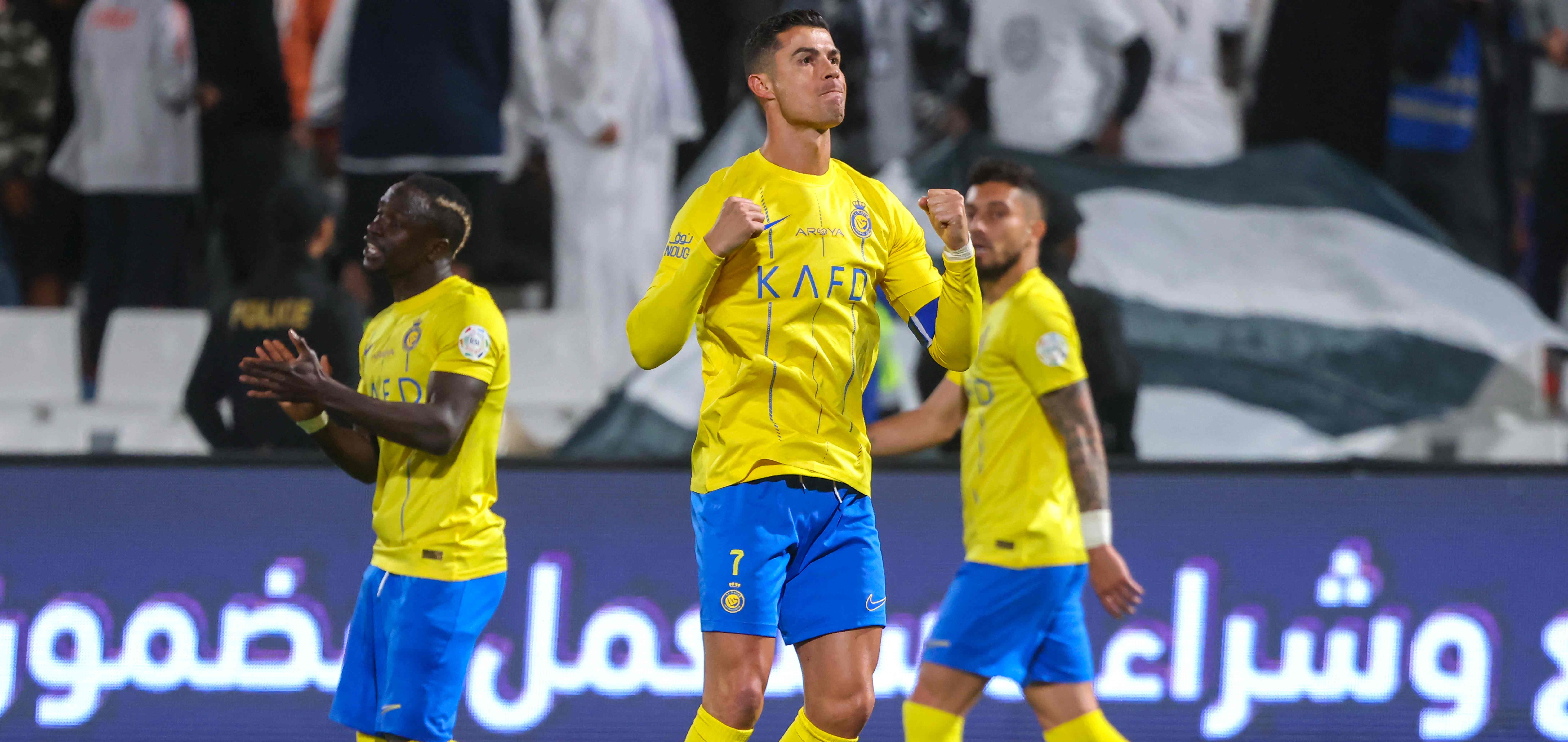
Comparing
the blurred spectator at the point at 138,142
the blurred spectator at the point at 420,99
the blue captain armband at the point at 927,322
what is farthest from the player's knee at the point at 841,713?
the blurred spectator at the point at 138,142

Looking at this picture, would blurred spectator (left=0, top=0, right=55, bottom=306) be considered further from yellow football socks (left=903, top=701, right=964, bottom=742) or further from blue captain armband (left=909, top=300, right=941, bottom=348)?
blue captain armband (left=909, top=300, right=941, bottom=348)

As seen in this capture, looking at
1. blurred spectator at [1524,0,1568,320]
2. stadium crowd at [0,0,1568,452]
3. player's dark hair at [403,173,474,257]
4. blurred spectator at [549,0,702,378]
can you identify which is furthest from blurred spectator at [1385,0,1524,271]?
player's dark hair at [403,173,474,257]

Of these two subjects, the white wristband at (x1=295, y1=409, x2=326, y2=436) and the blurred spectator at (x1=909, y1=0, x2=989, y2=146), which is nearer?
the white wristband at (x1=295, y1=409, x2=326, y2=436)

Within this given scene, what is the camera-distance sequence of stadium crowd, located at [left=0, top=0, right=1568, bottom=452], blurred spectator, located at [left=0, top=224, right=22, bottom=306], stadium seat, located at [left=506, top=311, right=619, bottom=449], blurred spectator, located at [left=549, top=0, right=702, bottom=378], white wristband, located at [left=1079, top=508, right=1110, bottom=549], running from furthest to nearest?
1. blurred spectator, located at [left=0, top=224, right=22, bottom=306]
2. blurred spectator, located at [left=549, top=0, right=702, bottom=378]
3. stadium crowd, located at [left=0, top=0, right=1568, bottom=452]
4. stadium seat, located at [left=506, top=311, right=619, bottom=449]
5. white wristband, located at [left=1079, top=508, right=1110, bottom=549]

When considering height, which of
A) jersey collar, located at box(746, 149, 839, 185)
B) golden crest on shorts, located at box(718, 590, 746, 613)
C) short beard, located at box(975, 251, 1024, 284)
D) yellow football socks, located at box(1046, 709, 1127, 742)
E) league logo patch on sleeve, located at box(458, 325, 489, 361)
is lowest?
yellow football socks, located at box(1046, 709, 1127, 742)

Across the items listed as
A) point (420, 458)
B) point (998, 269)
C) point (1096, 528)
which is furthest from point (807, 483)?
point (998, 269)

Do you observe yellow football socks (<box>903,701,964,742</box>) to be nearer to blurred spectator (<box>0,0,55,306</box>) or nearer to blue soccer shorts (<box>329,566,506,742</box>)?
blue soccer shorts (<box>329,566,506,742</box>)

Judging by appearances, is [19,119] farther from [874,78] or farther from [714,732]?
[714,732]

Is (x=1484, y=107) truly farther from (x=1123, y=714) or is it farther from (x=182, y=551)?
(x=182, y=551)

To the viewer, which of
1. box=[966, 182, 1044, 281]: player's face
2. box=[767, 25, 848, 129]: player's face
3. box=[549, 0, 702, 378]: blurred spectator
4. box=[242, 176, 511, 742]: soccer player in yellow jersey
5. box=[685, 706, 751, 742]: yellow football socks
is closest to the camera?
box=[685, 706, 751, 742]: yellow football socks

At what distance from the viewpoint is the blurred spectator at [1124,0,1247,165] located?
26.2ft

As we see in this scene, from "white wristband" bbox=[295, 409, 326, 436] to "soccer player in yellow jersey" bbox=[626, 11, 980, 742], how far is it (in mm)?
1143

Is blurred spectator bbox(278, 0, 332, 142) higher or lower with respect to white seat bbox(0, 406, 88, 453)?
higher

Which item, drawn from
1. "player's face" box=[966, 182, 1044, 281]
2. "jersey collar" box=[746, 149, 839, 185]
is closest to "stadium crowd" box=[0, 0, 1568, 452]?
"player's face" box=[966, 182, 1044, 281]
